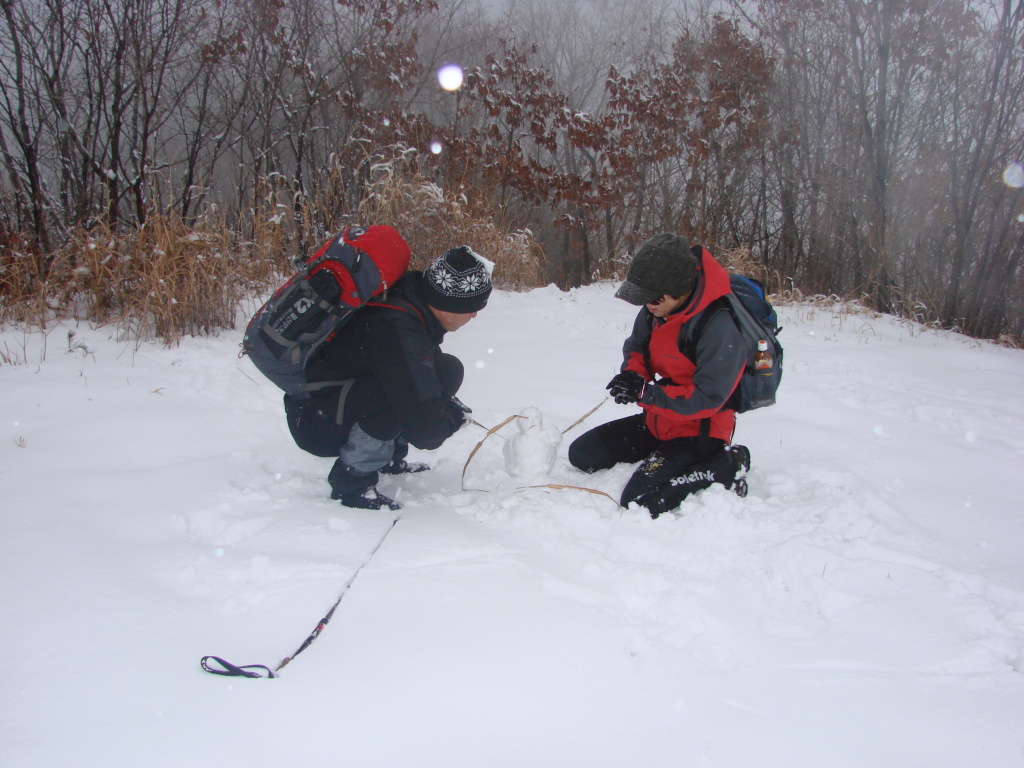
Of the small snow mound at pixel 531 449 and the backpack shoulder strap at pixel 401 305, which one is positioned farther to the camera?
the small snow mound at pixel 531 449

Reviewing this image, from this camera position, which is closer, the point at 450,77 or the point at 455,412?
the point at 455,412

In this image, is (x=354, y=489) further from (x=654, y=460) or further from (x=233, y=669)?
(x=654, y=460)

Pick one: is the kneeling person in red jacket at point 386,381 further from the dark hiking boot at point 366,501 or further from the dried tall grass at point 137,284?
the dried tall grass at point 137,284

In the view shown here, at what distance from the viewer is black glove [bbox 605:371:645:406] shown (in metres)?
2.36

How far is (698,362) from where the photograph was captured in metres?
2.25

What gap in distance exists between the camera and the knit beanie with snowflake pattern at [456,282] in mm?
2043

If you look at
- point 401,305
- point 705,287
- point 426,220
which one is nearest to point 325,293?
point 401,305

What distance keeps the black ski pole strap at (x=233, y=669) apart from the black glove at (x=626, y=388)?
1.50m

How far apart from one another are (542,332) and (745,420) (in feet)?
6.48

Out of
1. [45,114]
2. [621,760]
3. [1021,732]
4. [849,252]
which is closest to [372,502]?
[621,760]

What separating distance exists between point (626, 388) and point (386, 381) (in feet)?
3.01

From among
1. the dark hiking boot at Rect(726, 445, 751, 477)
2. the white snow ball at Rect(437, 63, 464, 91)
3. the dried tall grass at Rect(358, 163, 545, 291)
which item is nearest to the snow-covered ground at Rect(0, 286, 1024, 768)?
the dark hiking boot at Rect(726, 445, 751, 477)

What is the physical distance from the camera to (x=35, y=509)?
1812mm

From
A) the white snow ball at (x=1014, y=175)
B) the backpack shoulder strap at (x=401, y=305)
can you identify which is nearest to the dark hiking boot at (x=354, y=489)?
the backpack shoulder strap at (x=401, y=305)
